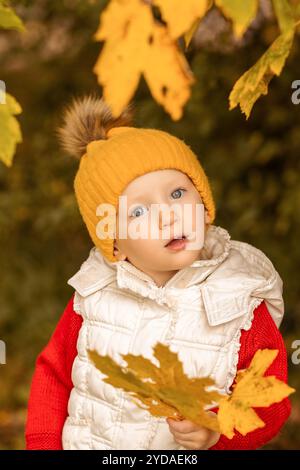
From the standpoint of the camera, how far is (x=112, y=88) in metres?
1.34

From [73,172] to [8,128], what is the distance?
238 centimetres

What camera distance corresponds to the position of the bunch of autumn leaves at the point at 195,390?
1470 mm

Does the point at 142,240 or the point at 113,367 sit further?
the point at 142,240

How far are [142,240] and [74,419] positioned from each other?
466 mm

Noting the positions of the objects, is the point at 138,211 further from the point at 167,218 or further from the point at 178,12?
the point at 178,12

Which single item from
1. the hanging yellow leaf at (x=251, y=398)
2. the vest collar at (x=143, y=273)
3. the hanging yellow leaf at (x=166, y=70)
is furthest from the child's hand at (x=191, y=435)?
the hanging yellow leaf at (x=166, y=70)

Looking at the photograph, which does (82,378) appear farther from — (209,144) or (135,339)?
(209,144)

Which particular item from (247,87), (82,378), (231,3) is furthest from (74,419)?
(231,3)

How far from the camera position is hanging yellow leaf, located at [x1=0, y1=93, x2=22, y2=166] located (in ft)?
4.56

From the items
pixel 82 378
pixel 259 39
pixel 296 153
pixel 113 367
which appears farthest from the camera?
pixel 296 153

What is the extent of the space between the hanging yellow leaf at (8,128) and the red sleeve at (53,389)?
69 cm

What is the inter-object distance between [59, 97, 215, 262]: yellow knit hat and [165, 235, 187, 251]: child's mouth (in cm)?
14
